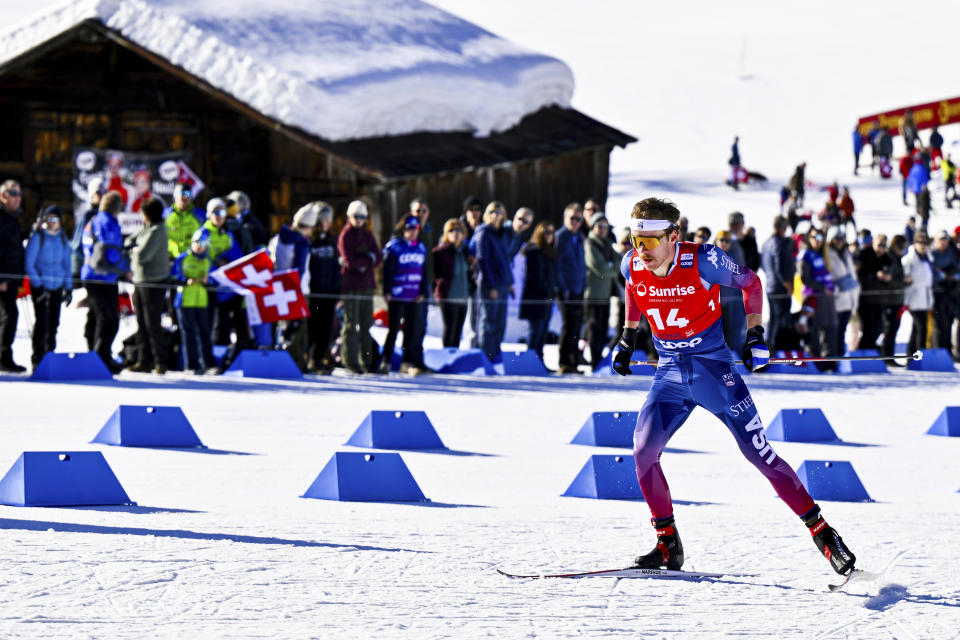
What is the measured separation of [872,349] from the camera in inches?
837

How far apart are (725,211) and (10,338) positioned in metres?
33.4

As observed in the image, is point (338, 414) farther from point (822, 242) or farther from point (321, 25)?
point (321, 25)

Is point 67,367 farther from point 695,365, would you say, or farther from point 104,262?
point 695,365

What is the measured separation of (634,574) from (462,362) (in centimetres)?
1111

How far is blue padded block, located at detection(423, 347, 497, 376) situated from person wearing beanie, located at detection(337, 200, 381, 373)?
1109 millimetres

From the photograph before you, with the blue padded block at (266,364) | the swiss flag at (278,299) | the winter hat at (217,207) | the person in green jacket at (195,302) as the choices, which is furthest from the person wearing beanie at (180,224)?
the blue padded block at (266,364)

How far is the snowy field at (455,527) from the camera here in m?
6.13

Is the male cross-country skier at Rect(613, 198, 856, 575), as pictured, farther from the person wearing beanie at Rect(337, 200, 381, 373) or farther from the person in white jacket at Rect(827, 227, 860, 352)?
the person in white jacket at Rect(827, 227, 860, 352)

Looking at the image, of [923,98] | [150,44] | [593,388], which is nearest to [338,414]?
[593,388]

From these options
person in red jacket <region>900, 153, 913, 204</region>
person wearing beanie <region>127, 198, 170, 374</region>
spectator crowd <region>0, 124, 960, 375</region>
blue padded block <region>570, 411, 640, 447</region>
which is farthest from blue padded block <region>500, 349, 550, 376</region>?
person in red jacket <region>900, 153, 913, 204</region>

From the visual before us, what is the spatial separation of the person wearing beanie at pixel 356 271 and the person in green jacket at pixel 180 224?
147 centimetres

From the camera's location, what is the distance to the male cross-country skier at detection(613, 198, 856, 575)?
698cm

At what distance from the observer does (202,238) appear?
1634cm

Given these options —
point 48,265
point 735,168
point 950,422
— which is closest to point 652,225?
point 950,422
